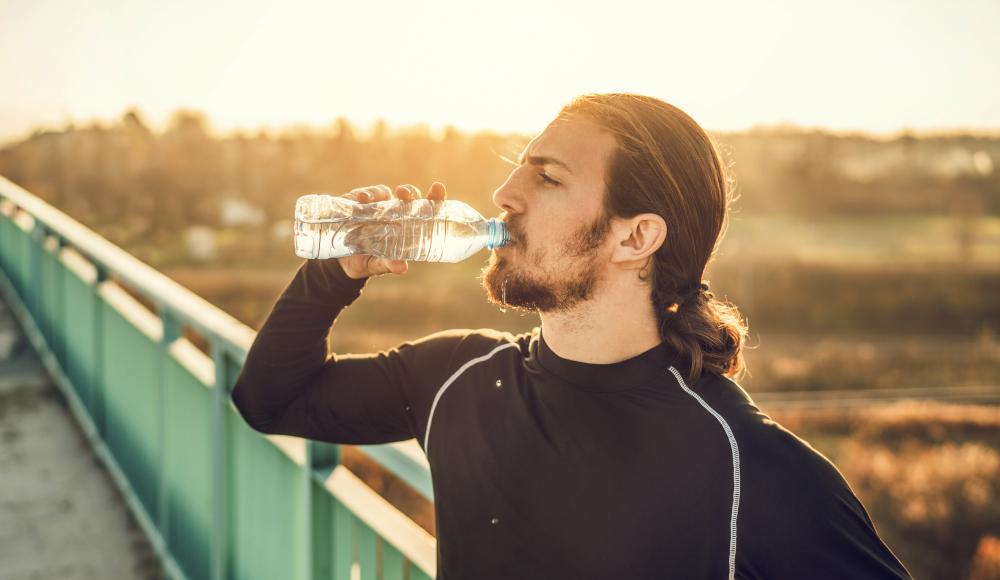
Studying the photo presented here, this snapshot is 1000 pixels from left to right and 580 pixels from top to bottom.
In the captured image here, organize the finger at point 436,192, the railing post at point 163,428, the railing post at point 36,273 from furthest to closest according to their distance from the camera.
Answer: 1. the railing post at point 36,273
2. the railing post at point 163,428
3. the finger at point 436,192

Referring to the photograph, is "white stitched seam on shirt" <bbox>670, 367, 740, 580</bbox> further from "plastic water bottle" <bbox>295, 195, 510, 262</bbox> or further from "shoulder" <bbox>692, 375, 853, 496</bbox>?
"plastic water bottle" <bbox>295, 195, 510, 262</bbox>

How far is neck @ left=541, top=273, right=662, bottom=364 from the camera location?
156 centimetres

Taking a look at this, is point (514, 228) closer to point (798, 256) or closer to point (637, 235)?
point (637, 235)

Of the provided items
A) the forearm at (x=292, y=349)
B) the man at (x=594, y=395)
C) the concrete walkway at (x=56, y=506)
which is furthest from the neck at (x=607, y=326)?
the concrete walkway at (x=56, y=506)

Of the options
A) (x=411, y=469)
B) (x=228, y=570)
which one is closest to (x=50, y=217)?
(x=228, y=570)

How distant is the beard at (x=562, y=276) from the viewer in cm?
160

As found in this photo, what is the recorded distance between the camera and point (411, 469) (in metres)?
1.52

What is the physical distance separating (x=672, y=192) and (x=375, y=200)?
686 mm

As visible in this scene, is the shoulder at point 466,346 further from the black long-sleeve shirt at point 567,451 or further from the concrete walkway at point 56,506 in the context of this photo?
the concrete walkway at point 56,506

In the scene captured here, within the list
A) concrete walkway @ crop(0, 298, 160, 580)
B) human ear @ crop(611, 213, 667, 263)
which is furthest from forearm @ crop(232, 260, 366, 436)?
concrete walkway @ crop(0, 298, 160, 580)

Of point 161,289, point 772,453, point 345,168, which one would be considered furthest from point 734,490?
point 345,168

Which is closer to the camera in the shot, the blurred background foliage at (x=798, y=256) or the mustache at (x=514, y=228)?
the mustache at (x=514, y=228)

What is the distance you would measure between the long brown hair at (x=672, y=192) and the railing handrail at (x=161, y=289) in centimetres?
116

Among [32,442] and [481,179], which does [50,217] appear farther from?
[481,179]
